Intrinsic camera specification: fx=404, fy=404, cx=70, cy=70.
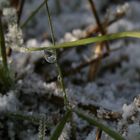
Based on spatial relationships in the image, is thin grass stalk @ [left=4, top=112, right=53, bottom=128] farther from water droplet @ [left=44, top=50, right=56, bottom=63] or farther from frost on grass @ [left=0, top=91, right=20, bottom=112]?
water droplet @ [left=44, top=50, right=56, bottom=63]

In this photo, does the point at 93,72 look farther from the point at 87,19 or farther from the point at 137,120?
the point at 137,120

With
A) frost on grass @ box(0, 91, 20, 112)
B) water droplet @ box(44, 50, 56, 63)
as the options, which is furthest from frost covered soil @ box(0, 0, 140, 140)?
water droplet @ box(44, 50, 56, 63)

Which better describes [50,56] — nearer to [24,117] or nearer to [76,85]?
[24,117]

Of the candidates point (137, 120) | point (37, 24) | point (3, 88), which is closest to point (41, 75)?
point (3, 88)

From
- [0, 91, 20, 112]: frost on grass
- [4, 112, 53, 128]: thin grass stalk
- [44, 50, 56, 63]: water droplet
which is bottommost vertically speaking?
[4, 112, 53, 128]: thin grass stalk

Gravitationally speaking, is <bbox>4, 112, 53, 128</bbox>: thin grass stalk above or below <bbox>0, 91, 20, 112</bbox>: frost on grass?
below

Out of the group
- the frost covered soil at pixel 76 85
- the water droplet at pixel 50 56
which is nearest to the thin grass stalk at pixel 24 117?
the frost covered soil at pixel 76 85

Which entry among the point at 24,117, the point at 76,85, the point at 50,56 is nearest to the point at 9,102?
the point at 24,117
